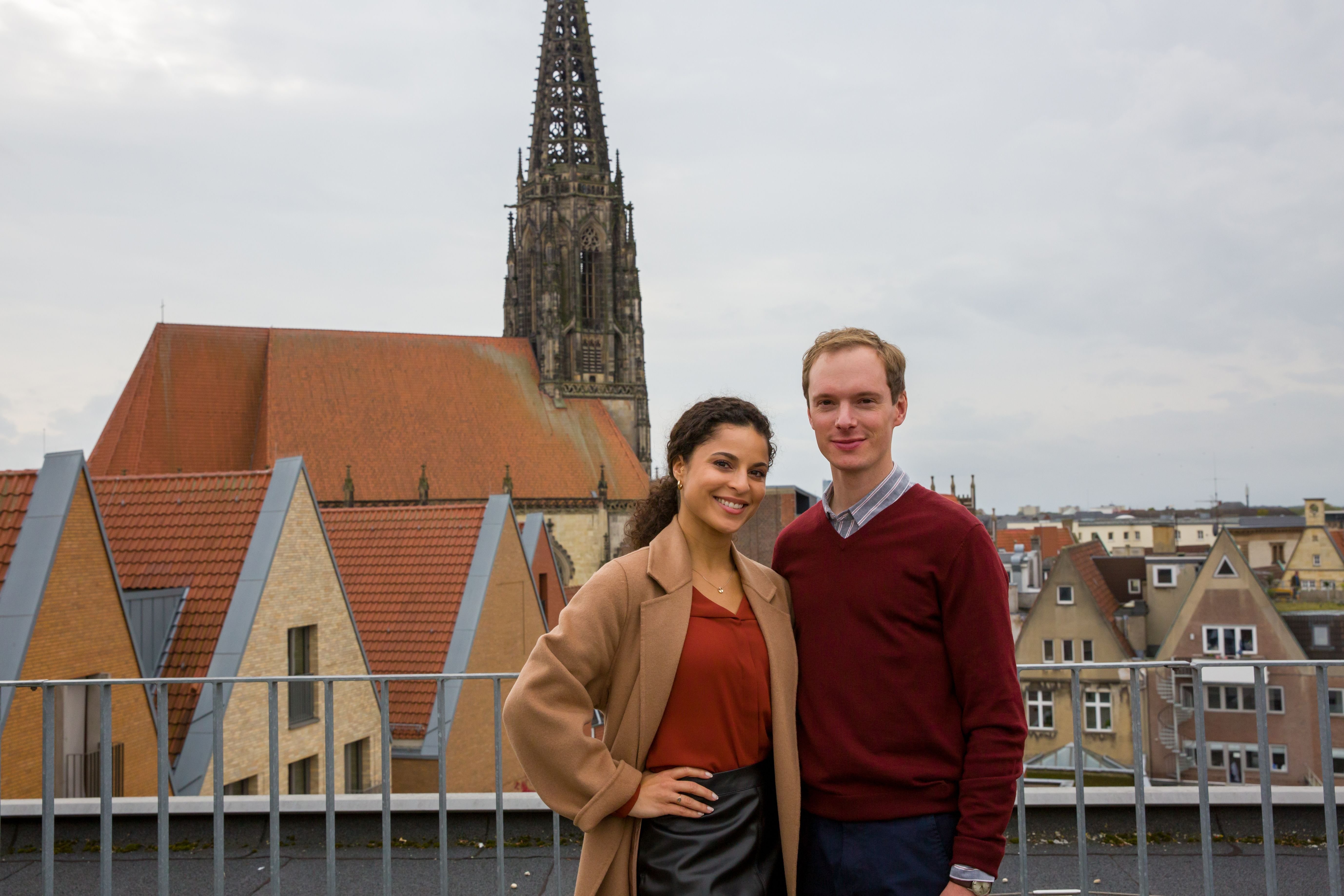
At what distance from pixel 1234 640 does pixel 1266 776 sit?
2617cm

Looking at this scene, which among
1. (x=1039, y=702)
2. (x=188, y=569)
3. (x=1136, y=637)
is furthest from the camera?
(x=1136, y=637)

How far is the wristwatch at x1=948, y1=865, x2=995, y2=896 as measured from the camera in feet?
8.48

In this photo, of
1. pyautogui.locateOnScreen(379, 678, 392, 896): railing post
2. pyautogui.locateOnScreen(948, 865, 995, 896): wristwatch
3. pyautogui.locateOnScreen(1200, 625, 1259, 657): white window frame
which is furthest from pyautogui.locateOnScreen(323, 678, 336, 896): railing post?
pyautogui.locateOnScreen(1200, 625, 1259, 657): white window frame

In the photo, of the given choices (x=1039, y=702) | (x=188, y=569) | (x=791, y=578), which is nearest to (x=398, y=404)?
(x=1039, y=702)

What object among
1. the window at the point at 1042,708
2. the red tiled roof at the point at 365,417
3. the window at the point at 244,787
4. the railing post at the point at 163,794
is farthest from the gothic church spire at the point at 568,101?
the railing post at the point at 163,794

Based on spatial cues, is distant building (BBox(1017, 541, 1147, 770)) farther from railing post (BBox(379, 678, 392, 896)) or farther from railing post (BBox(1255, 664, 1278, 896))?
railing post (BBox(379, 678, 392, 896))

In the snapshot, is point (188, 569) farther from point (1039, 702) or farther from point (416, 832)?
point (1039, 702)

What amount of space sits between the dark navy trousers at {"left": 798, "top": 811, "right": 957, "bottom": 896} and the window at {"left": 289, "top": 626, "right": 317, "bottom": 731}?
962cm

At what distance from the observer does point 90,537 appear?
9180mm

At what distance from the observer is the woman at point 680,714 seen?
2654mm

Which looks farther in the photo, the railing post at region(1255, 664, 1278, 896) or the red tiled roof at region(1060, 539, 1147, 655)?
the red tiled roof at region(1060, 539, 1147, 655)

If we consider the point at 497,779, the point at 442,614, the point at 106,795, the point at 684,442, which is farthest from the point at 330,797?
the point at 442,614

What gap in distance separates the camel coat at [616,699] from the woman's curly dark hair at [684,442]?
0.20 m

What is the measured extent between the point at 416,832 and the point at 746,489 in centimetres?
385
